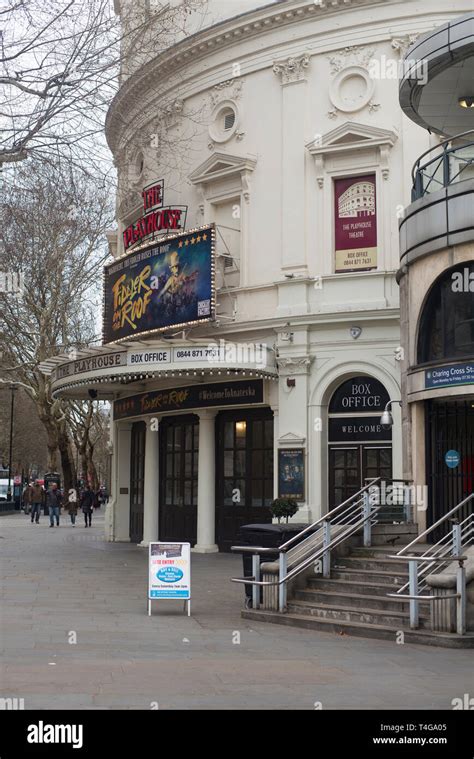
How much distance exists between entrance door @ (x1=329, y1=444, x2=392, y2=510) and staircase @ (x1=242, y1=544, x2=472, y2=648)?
771 cm

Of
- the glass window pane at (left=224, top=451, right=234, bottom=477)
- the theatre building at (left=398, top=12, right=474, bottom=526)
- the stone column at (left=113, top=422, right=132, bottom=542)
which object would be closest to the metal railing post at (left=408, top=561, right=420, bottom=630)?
the theatre building at (left=398, top=12, right=474, bottom=526)

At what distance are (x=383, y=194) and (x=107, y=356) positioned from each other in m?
8.26

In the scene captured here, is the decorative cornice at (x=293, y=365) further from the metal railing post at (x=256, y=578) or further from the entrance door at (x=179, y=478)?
the metal railing post at (x=256, y=578)

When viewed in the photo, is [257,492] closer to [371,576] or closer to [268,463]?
[268,463]

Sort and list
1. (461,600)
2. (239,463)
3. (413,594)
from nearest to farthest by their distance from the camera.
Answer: (461,600) < (413,594) < (239,463)

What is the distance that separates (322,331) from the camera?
2381 centimetres

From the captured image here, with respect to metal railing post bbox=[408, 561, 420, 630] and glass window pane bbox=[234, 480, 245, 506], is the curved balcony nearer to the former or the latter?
metal railing post bbox=[408, 561, 420, 630]

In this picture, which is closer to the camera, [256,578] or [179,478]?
[256,578]

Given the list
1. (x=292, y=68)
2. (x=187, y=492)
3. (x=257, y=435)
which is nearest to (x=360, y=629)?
(x=257, y=435)

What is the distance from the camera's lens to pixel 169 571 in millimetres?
14102

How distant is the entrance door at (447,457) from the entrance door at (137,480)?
49.6ft

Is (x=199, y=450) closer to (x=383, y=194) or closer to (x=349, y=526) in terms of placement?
(x=383, y=194)

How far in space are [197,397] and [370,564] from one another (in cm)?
1206
